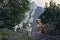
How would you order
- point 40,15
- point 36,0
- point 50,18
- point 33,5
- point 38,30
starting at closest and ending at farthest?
1. point 38,30
2. point 50,18
3. point 40,15
4. point 33,5
5. point 36,0

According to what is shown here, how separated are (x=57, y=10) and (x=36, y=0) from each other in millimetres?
1701

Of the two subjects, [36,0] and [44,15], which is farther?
[36,0]

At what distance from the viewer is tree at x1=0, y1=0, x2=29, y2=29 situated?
5.48 meters

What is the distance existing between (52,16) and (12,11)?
94cm

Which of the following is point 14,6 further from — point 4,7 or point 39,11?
point 39,11

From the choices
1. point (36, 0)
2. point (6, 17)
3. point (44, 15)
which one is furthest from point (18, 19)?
point (36, 0)

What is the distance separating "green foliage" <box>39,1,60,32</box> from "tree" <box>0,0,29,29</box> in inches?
19.9

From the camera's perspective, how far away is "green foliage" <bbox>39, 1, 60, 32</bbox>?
216 inches

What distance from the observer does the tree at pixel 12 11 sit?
18.0 feet

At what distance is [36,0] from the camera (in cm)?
732

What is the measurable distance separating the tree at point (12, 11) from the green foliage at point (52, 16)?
1.66ft

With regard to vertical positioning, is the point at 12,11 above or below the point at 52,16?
above

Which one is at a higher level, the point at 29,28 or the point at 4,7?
the point at 4,7

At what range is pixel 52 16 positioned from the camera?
18.7 ft
